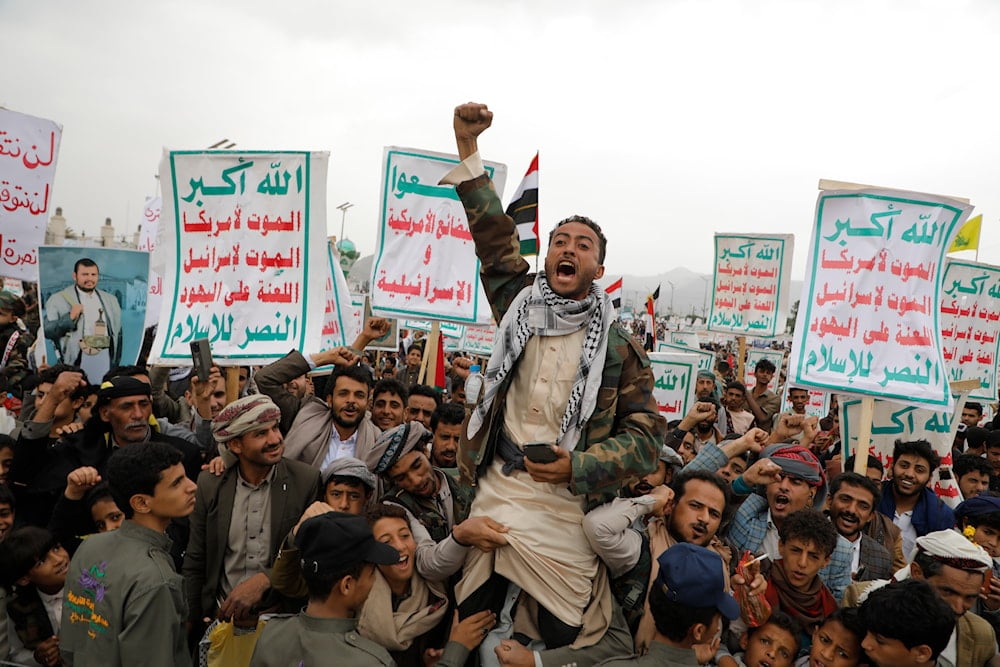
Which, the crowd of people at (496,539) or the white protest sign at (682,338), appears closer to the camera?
the crowd of people at (496,539)

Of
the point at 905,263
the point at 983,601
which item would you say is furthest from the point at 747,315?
the point at 983,601

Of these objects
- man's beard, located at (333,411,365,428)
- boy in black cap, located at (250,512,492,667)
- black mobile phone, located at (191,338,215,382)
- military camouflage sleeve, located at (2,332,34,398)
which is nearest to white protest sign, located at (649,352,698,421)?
man's beard, located at (333,411,365,428)

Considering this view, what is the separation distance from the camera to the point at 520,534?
2535 millimetres

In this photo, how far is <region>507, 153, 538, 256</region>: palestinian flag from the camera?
4.33 metres

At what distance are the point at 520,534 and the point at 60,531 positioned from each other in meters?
2.45

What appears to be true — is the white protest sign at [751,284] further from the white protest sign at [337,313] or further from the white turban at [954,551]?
the white turban at [954,551]

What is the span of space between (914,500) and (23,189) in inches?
300

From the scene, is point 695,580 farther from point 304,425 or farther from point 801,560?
point 304,425

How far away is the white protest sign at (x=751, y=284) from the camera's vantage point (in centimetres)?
1102

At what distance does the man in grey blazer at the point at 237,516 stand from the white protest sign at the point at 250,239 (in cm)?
129

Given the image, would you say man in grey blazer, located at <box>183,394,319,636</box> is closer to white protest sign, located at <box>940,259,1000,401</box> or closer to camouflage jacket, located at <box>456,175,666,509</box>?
camouflage jacket, located at <box>456,175,666,509</box>

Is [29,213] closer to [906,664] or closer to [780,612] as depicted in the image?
[780,612]

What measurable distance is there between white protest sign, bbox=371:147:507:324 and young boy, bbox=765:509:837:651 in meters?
3.82

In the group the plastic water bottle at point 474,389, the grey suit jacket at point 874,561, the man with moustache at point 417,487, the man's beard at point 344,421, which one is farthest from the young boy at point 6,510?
the grey suit jacket at point 874,561
